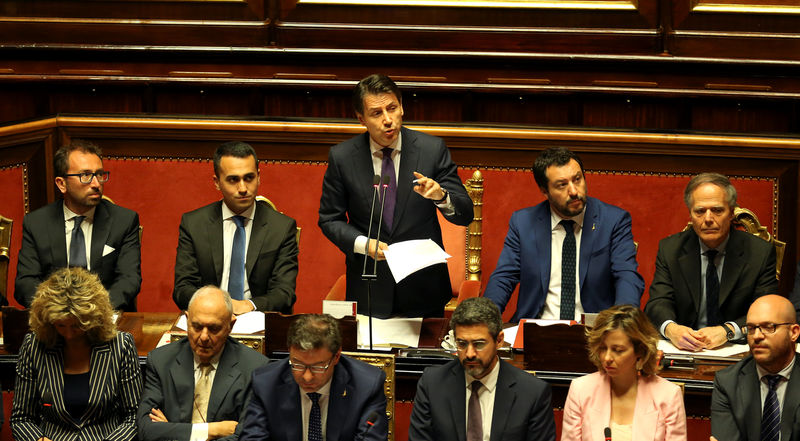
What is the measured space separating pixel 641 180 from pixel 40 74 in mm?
3121

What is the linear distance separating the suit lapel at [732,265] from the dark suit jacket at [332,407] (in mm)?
1333

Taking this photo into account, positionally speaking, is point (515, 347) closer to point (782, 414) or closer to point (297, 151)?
point (782, 414)

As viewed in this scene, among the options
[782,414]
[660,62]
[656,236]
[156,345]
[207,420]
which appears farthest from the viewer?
[660,62]

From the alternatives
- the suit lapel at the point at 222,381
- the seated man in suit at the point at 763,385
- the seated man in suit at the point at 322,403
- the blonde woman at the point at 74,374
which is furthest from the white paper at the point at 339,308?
the seated man in suit at the point at 763,385

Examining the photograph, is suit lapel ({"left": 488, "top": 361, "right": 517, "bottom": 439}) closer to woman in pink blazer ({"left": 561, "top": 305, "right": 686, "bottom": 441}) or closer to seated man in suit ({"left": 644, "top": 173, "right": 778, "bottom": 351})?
woman in pink blazer ({"left": 561, "top": 305, "right": 686, "bottom": 441})

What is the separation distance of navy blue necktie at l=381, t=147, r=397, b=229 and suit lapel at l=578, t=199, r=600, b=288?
0.71 m

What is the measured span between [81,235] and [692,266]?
7.65ft

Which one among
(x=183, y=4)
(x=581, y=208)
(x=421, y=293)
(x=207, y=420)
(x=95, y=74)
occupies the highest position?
(x=183, y=4)

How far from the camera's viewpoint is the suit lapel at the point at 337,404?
339 cm

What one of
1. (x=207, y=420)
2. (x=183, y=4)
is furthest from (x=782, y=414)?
(x=183, y=4)

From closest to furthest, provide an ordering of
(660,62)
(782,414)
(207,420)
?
(782,414) < (207,420) < (660,62)

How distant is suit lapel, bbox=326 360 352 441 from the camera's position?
133 inches

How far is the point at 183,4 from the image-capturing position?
5879 mm

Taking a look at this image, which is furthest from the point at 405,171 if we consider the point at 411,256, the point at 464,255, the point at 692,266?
the point at 692,266
